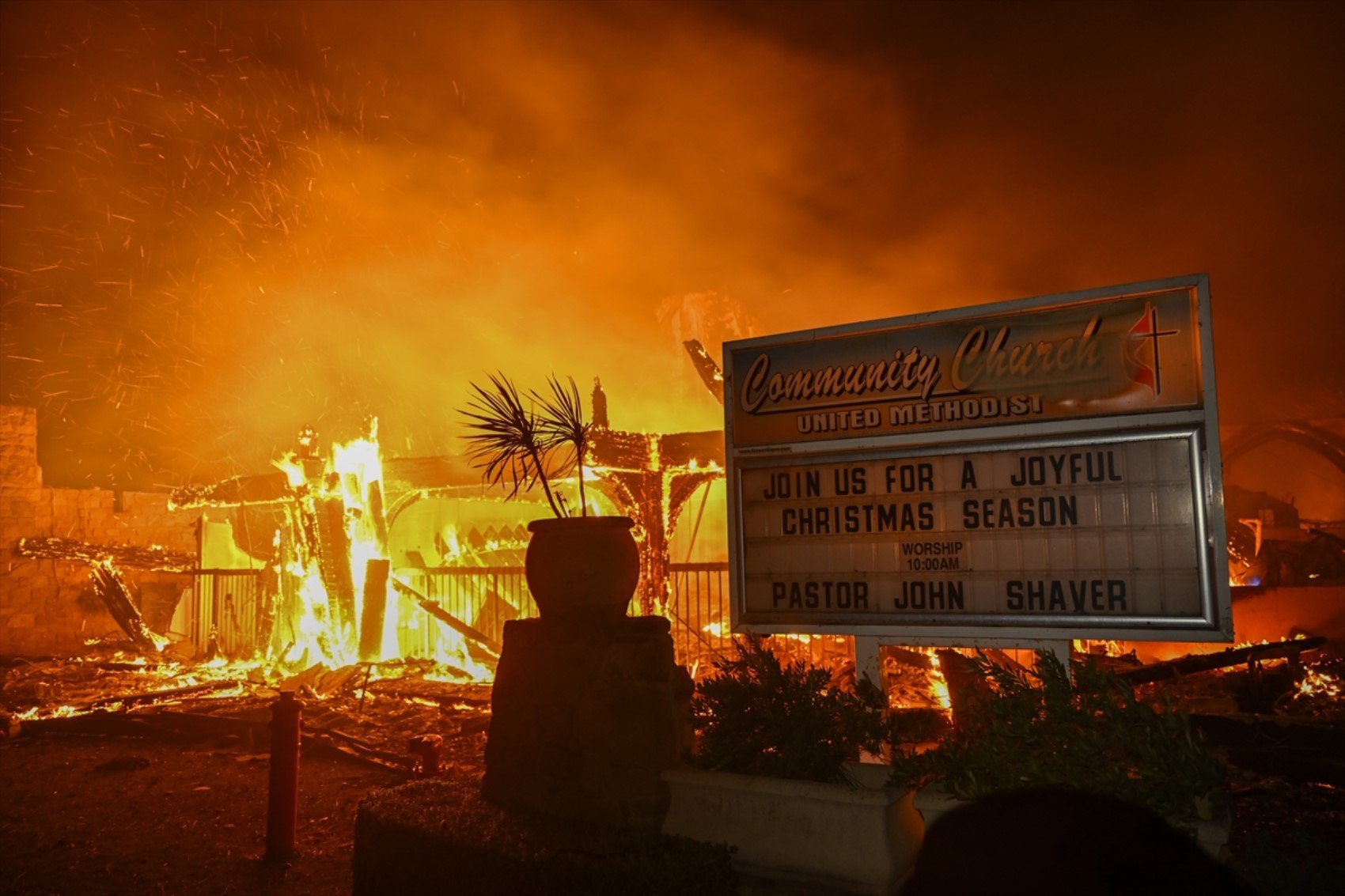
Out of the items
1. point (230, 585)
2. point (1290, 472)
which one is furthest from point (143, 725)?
point (1290, 472)

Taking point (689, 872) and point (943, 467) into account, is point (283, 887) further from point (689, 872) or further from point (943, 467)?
point (943, 467)

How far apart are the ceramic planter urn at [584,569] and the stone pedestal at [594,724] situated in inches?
5.1

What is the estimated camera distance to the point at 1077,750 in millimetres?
4250

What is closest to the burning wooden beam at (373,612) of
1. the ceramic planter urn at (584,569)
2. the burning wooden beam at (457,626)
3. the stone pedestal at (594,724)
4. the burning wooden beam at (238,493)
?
the burning wooden beam at (457,626)

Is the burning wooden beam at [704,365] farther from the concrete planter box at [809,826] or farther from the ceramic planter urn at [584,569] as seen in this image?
the concrete planter box at [809,826]

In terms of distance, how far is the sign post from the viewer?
5234 mm

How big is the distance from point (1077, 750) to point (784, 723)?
1.80m

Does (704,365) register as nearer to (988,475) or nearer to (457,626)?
(457,626)

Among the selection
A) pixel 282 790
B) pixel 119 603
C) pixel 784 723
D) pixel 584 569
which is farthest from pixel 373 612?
pixel 784 723

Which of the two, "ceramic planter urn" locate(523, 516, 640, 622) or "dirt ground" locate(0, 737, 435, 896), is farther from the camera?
"dirt ground" locate(0, 737, 435, 896)

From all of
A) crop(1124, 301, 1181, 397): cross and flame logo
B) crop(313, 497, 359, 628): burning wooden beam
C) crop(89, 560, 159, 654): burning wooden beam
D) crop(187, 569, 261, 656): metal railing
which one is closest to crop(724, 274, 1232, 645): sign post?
crop(1124, 301, 1181, 397): cross and flame logo

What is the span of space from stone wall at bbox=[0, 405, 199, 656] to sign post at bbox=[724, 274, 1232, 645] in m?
19.8

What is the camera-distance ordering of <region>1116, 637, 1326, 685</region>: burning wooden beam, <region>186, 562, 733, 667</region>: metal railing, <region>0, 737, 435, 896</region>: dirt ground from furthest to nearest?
<region>186, 562, 733, 667</region>: metal railing, <region>1116, 637, 1326, 685</region>: burning wooden beam, <region>0, 737, 435, 896</region>: dirt ground

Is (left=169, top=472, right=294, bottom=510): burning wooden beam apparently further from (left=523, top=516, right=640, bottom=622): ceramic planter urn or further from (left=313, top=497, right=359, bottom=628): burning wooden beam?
(left=523, top=516, right=640, bottom=622): ceramic planter urn
